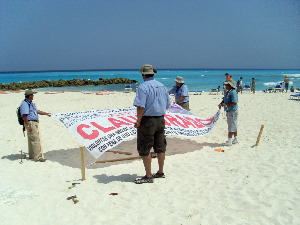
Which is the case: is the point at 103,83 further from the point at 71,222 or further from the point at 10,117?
the point at 71,222

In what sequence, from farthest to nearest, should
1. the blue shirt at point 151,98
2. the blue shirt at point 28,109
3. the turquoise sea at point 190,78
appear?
the turquoise sea at point 190,78 → the blue shirt at point 28,109 → the blue shirt at point 151,98

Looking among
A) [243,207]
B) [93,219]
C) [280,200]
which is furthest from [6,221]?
[280,200]

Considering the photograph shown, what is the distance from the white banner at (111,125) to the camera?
5.87 m

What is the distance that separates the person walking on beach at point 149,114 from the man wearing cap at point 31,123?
2994mm

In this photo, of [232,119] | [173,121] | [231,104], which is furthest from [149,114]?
[232,119]

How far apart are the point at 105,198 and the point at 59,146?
4217 millimetres

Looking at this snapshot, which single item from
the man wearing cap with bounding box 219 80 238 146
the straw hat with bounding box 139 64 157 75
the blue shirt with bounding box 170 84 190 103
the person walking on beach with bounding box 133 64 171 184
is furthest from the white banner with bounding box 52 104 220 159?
the straw hat with bounding box 139 64 157 75

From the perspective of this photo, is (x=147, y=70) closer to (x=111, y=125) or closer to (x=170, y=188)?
(x=111, y=125)

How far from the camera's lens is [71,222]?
3939mm

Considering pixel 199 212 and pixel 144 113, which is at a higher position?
pixel 144 113

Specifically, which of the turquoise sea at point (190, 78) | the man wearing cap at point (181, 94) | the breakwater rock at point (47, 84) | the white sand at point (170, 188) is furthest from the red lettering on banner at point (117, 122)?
the breakwater rock at point (47, 84)

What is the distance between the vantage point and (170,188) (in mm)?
4934

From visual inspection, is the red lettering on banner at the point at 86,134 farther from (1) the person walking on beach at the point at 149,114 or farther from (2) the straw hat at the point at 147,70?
(2) the straw hat at the point at 147,70

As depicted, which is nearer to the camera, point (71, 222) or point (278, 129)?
point (71, 222)
